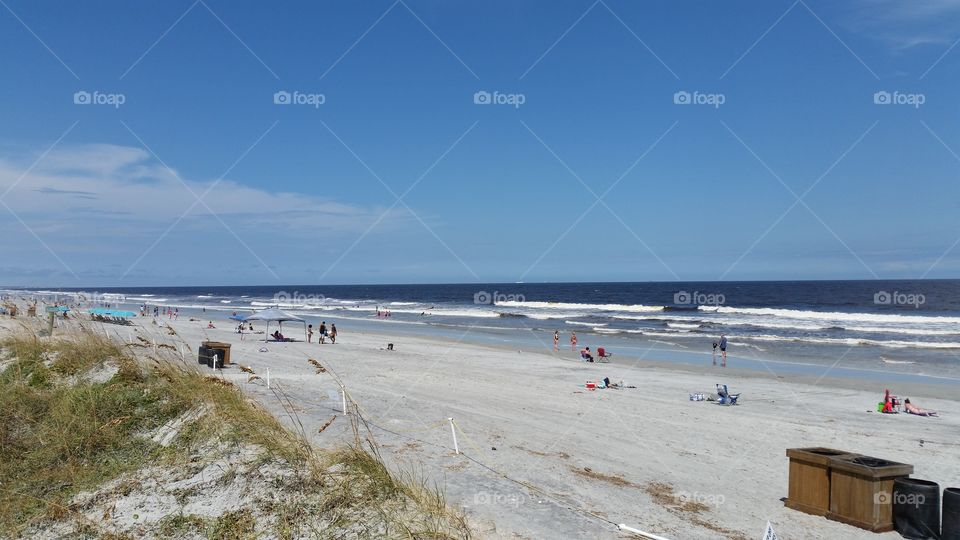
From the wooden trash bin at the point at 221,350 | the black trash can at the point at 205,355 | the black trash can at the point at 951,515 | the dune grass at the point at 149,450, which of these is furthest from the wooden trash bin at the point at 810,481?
the black trash can at the point at 205,355

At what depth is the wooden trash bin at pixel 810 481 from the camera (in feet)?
26.2

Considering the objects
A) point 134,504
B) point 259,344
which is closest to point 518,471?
point 134,504

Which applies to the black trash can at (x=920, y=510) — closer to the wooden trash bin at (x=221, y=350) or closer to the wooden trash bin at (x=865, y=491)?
the wooden trash bin at (x=865, y=491)

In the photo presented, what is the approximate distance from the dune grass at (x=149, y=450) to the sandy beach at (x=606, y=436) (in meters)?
1.15

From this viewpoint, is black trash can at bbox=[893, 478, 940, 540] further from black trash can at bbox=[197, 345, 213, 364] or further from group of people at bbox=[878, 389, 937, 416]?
black trash can at bbox=[197, 345, 213, 364]

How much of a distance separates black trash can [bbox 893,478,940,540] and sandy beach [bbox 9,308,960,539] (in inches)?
10.9

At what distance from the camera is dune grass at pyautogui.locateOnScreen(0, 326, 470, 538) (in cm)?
530

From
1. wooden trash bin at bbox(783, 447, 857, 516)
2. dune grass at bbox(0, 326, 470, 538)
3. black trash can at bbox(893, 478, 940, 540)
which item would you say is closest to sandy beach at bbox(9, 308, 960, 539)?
wooden trash bin at bbox(783, 447, 857, 516)

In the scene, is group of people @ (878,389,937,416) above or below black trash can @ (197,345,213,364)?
below

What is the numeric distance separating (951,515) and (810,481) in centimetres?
151

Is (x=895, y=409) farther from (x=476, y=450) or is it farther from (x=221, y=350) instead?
(x=221, y=350)

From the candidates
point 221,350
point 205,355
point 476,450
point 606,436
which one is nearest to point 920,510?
point 476,450

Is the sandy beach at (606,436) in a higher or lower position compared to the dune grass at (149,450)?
lower

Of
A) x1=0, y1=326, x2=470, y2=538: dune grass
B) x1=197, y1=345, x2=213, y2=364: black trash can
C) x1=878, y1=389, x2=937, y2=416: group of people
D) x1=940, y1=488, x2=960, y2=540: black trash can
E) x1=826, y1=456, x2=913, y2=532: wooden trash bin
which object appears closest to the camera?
x1=0, y1=326, x2=470, y2=538: dune grass
